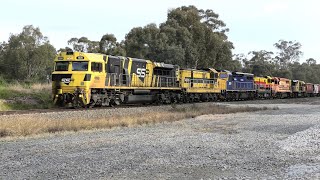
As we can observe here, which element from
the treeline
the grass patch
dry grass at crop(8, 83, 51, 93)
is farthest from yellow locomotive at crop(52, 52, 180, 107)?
the treeline

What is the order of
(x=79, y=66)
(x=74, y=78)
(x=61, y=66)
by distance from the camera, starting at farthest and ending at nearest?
(x=61, y=66), (x=79, y=66), (x=74, y=78)

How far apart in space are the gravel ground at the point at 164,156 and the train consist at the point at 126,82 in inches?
344

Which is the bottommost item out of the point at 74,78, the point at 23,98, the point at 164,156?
the point at 164,156

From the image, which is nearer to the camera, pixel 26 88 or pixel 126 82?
pixel 126 82

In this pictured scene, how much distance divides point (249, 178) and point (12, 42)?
157 feet

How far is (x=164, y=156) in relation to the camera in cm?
855

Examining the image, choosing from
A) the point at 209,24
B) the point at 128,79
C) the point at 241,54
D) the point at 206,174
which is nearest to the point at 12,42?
the point at 128,79

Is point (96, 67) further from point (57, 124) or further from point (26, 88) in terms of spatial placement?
point (57, 124)

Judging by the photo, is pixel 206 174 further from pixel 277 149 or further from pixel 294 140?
pixel 294 140

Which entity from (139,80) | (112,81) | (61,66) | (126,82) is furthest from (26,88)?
(139,80)

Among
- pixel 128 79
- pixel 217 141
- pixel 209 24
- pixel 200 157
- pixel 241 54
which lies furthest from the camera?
pixel 241 54

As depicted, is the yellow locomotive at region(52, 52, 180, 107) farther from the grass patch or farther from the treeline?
the treeline

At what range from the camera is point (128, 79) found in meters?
24.6

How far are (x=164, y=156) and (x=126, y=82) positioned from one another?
16.1 metres
